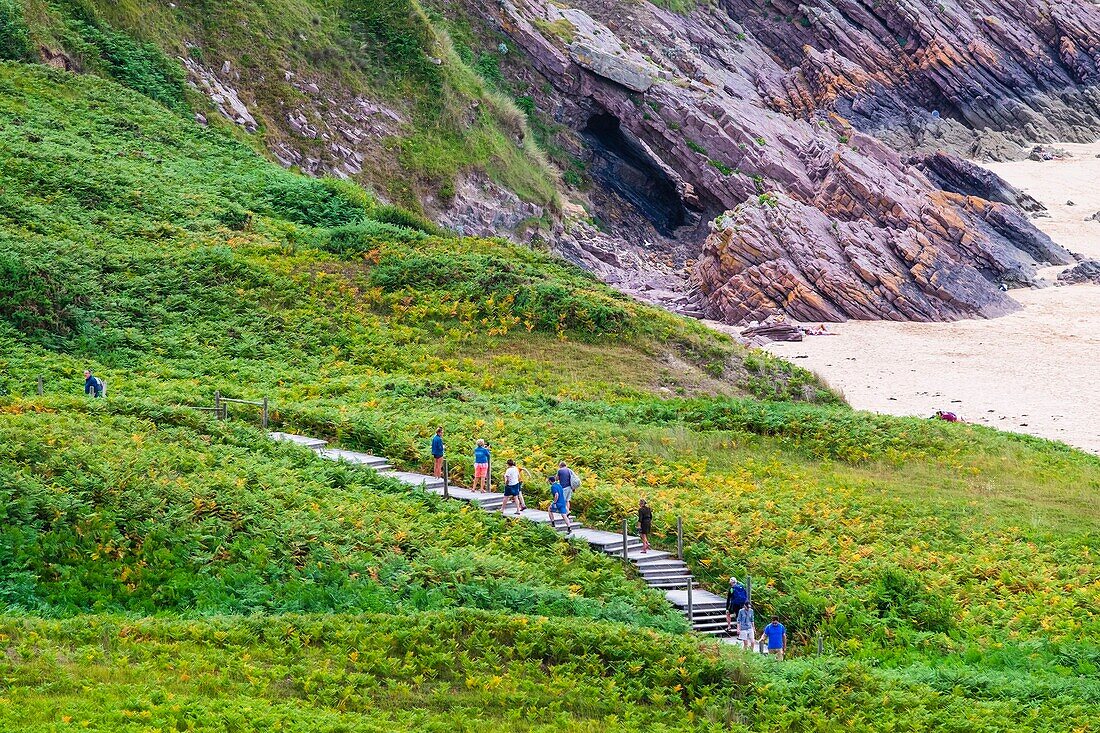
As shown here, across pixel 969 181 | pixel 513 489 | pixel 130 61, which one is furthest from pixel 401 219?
pixel 969 181

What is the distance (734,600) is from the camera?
72.3ft

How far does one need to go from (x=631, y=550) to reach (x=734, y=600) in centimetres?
273

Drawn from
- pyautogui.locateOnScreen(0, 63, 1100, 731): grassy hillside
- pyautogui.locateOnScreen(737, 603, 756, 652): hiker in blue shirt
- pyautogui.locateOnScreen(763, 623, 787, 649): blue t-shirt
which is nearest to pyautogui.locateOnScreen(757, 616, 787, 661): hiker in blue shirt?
pyautogui.locateOnScreen(763, 623, 787, 649): blue t-shirt

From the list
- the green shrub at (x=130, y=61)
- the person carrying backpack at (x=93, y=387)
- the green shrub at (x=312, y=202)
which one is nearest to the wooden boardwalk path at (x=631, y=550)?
the person carrying backpack at (x=93, y=387)

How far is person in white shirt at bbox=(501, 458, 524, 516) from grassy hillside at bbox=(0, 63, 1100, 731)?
1.21 m

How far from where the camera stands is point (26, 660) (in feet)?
53.0

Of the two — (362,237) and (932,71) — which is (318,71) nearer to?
(362,237)

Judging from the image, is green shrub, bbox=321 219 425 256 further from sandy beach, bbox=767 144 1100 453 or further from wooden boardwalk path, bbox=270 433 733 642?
sandy beach, bbox=767 144 1100 453

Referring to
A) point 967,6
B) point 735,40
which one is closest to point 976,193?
point 735,40

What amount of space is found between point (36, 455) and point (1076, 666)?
19856 millimetres

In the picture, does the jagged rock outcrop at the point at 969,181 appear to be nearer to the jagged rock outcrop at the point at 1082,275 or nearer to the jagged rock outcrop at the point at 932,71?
the jagged rock outcrop at the point at 932,71

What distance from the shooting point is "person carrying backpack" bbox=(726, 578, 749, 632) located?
2198 cm

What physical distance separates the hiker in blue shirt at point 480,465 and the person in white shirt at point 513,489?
2.40 feet

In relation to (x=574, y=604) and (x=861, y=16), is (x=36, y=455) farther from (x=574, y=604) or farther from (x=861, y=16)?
(x=861, y=16)
